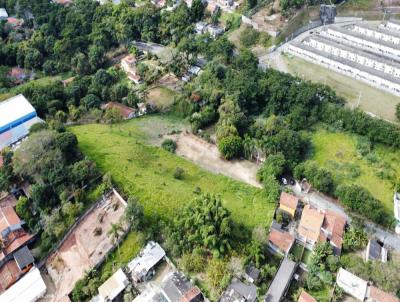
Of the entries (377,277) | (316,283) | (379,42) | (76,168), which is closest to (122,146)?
(76,168)

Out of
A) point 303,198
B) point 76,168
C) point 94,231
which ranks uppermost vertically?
point 76,168

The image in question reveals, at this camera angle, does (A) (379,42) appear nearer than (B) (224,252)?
No

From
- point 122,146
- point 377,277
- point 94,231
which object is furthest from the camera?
point 122,146

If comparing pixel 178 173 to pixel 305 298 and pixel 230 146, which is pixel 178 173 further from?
pixel 305 298

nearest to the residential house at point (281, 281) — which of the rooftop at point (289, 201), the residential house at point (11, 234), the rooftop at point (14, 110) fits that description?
the rooftop at point (289, 201)

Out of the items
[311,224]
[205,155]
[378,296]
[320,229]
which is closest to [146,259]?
[311,224]

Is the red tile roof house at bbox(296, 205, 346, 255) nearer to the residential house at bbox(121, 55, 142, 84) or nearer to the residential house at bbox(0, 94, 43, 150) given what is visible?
the residential house at bbox(0, 94, 43, 150)

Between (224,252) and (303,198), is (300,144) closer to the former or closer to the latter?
(303,198)
